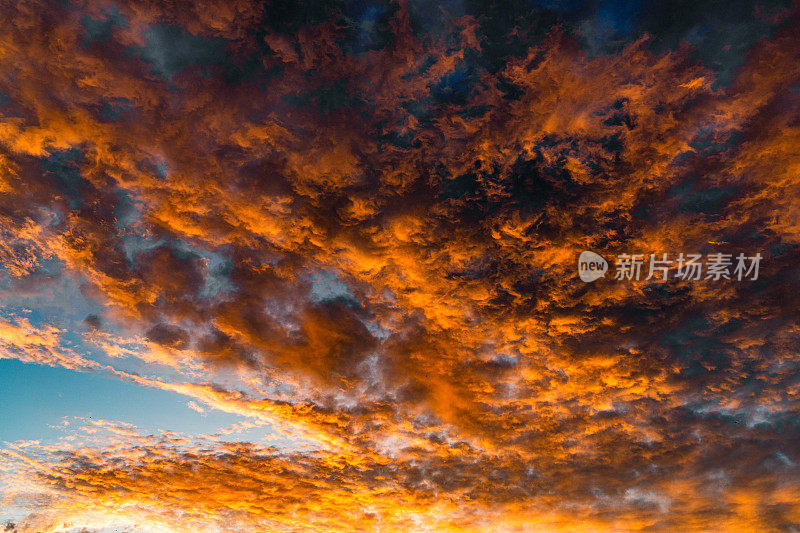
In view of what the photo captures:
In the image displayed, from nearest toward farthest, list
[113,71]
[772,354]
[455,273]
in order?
1. [113,71]
2. [455,273]
3. [772,354]

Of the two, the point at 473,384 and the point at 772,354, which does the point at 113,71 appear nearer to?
the point at 473,384

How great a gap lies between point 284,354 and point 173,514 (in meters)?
13.0

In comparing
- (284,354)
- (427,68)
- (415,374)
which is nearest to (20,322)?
(284,354)

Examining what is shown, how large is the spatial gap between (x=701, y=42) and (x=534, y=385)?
6.21 meters

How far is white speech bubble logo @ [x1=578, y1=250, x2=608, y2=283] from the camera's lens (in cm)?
554

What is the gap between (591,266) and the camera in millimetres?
5668

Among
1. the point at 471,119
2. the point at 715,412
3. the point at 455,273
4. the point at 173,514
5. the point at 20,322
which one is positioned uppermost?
the point at 471,119

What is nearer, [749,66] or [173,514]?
[749,66]

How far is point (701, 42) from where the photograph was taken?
3508 millimetres

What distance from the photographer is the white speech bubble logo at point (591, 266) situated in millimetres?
5543

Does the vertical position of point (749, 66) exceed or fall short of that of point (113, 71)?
it exceeds it

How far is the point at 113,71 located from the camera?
150 inches

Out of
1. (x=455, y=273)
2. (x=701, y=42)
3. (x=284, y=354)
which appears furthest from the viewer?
(x=284, y=354)

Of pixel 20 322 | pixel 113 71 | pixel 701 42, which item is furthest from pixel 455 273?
pixel 20 322
